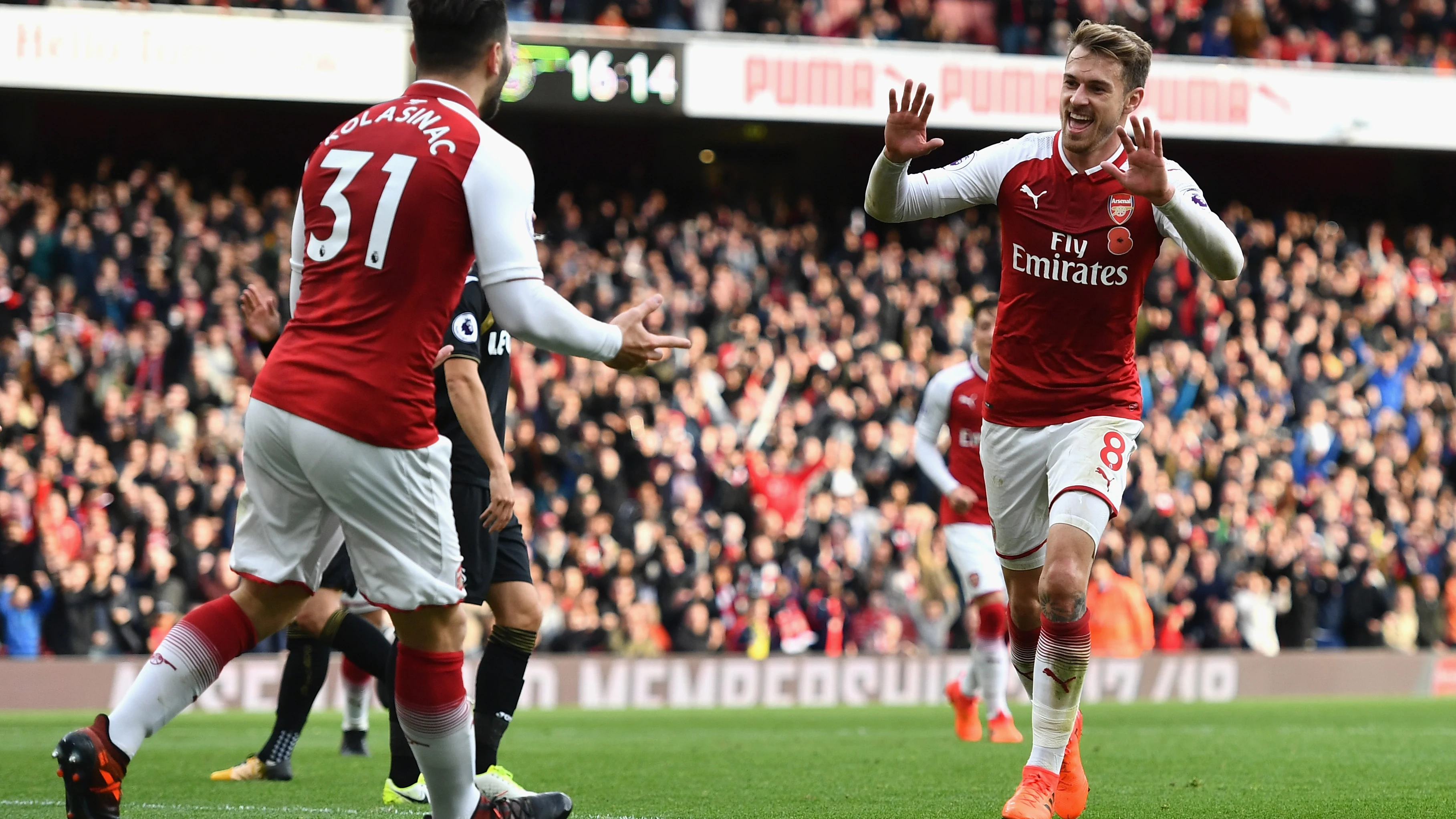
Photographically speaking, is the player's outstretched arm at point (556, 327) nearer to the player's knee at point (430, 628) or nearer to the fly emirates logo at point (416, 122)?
the fly emirates logo at point (416, 122)

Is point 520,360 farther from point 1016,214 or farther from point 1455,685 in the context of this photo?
point 1016,214

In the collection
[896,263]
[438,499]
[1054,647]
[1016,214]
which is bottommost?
[1054,647]

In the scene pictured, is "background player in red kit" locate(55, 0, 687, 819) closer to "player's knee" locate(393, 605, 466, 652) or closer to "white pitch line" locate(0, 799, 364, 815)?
"player's knee" locate(393, 605, 466, 652)

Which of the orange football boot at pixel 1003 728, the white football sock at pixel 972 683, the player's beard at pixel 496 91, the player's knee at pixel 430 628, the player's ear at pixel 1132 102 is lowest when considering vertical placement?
the orange football boot at pixel 1003 728

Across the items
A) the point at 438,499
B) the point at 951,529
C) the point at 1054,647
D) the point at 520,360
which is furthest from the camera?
the point at 520,360

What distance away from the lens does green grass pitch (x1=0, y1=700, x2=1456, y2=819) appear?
22.8ft

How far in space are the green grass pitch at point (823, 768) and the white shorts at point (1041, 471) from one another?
108cm

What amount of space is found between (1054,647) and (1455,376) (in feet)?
67.9

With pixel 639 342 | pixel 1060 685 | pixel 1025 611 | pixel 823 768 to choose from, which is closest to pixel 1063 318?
pixel 1025 611

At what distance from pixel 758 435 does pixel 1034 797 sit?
14432 millimetres

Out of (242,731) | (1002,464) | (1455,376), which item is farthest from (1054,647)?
(1455,376)

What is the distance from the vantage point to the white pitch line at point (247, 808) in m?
6.63

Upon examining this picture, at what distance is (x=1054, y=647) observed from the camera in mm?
6445

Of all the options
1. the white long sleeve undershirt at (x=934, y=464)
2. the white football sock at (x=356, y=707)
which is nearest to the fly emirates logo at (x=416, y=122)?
the white football sock at (x=356, y=707)
